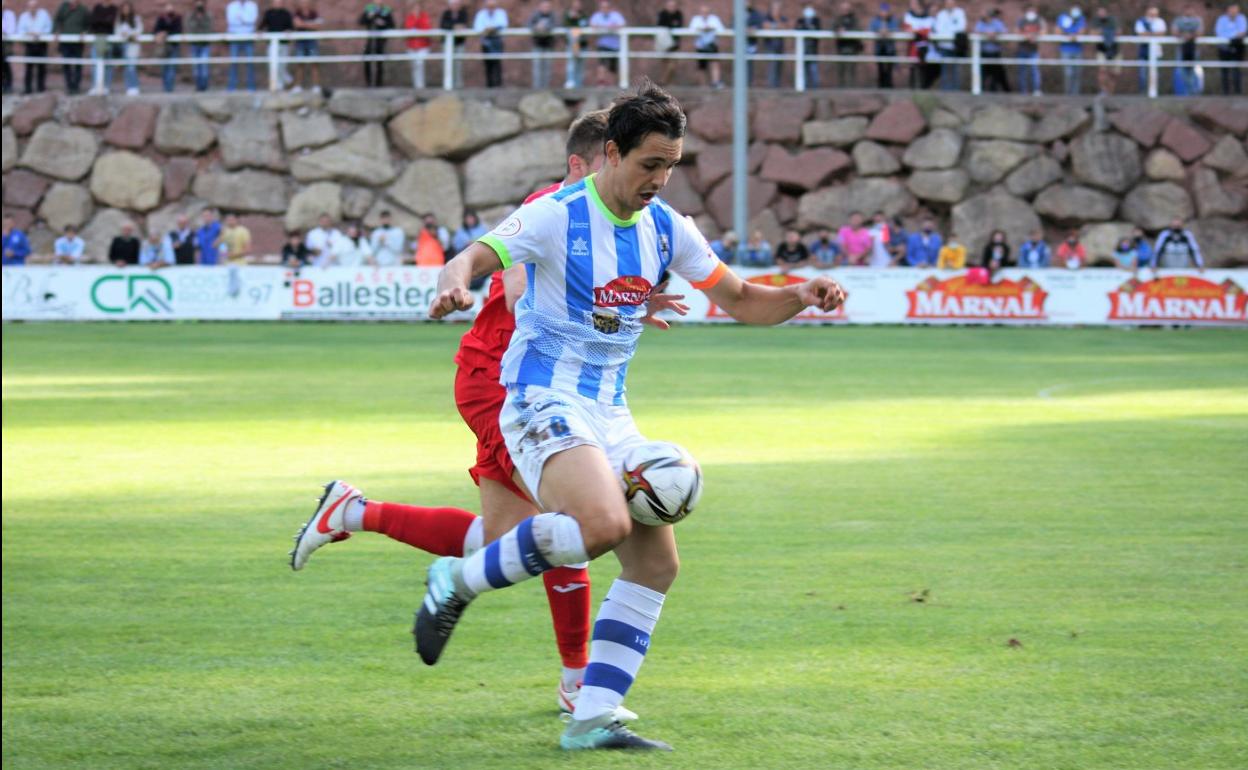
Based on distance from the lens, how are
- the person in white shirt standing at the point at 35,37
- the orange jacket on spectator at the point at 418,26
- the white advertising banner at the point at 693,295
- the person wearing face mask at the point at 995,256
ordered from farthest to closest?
the person in white shirt standing at the point at 35,37
the orange jacket on spectator at the point at 418,26
the person wearing face mask at the point at 995,256
the white advertising banner at the point at 693,295

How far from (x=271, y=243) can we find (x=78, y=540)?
30.2 meters

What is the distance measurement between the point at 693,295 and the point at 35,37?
18.5m

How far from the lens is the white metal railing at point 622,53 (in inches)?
1457

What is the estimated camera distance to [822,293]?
19.2 ft

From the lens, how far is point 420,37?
126 ft

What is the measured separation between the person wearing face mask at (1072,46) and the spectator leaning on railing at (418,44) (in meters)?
13.8

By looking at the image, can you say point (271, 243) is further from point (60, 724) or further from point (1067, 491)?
point (60, 724)

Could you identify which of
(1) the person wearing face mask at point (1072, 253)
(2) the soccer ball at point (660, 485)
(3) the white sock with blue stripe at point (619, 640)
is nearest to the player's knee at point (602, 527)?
(2) the soccer ball at point (660, 485)

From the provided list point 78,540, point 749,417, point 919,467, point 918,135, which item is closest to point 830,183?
point 918,135

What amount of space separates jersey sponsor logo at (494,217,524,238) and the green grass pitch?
5.29 ft

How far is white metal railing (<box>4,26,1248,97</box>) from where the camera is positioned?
1457 inches

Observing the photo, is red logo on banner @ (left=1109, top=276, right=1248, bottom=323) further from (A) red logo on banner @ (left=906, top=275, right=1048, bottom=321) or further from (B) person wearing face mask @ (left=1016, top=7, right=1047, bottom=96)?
(B) person wearing face mask @ (left=1016, top=7, right=1047, bottom=96)

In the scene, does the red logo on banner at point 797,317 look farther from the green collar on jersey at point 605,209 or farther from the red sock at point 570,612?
the green collar on jersey at point 605,209

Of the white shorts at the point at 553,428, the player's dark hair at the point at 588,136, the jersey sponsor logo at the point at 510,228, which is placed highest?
the player's dark hair at the point at 588,136
